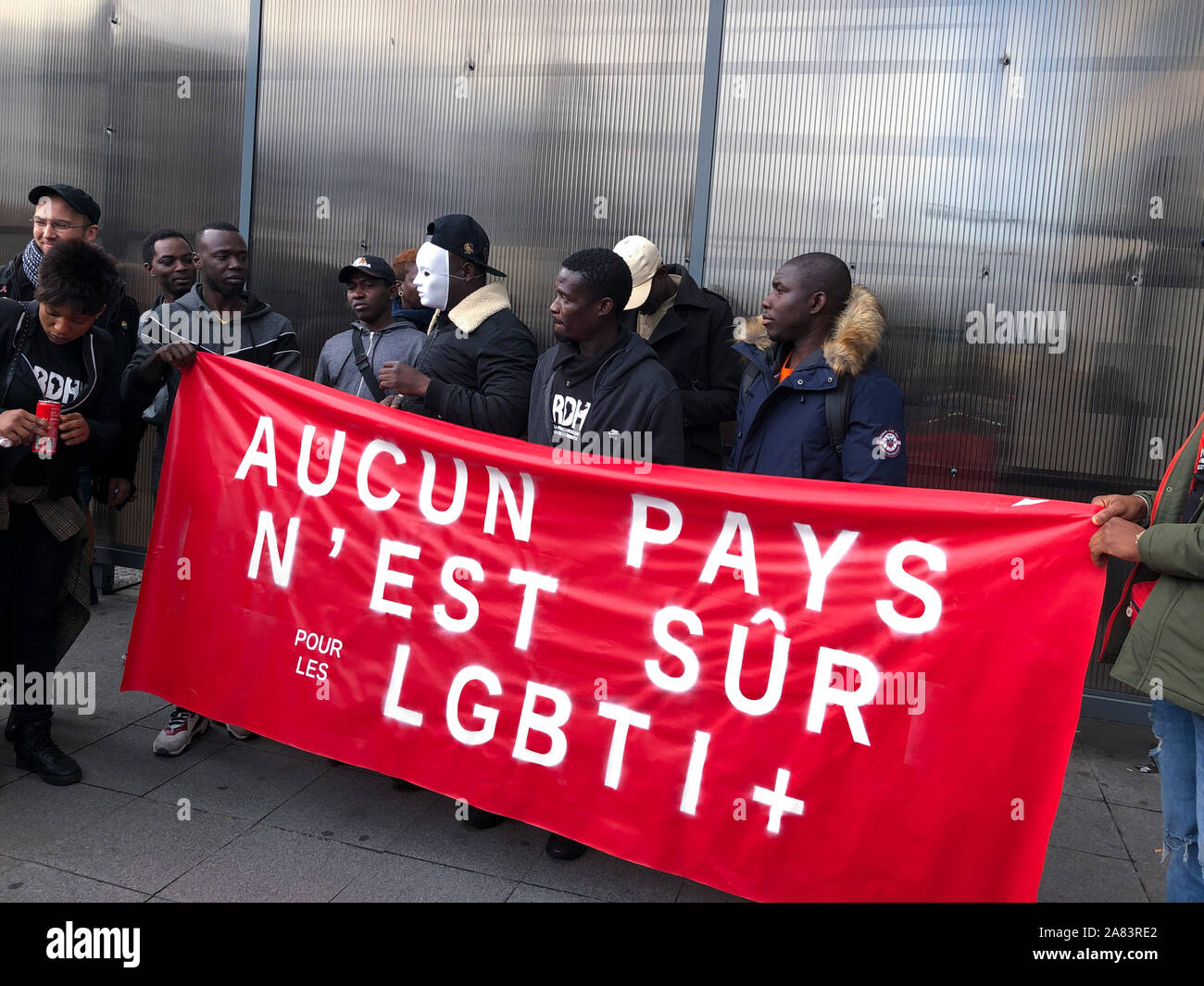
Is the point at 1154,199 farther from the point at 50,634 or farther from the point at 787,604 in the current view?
the point at 50,634

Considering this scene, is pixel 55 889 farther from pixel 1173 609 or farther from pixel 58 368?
pixel 1173 609

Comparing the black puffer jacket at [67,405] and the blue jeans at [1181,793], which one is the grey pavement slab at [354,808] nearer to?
the black puffer jacket at [67,405]

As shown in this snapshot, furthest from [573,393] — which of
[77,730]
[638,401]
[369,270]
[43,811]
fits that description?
[77,730]

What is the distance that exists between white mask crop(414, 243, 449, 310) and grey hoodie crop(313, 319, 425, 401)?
12.0 inches

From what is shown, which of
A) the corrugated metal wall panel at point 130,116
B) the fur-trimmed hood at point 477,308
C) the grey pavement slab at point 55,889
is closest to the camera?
the grey pavement slab at point 55,889

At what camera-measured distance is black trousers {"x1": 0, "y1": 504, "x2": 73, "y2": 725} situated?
4.02 meters

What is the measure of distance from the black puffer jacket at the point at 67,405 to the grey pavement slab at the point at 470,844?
1.86m

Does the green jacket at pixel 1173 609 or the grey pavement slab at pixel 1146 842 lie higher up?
the green jacket at pixel 1173 609

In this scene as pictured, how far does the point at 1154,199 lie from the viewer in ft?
16.2

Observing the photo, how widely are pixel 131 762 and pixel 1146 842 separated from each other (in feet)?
13.0

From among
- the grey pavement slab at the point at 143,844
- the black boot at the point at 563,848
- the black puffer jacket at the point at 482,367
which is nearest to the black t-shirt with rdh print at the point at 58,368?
the black puffer jacket at the point at 482,367

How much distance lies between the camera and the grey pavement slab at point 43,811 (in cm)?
355

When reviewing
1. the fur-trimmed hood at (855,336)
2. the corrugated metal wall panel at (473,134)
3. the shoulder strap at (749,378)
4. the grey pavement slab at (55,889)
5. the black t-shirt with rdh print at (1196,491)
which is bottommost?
the grey pavement slab at (55,889)
